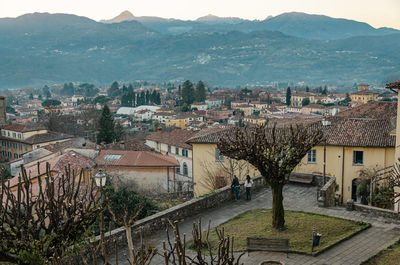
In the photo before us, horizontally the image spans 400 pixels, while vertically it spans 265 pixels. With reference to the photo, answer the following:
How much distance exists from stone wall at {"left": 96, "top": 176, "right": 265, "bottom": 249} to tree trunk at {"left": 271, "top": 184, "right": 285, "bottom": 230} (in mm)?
3440

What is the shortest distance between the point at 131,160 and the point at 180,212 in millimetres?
21888

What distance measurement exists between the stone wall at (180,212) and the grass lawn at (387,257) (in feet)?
21.1

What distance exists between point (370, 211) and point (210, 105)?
6348 inches

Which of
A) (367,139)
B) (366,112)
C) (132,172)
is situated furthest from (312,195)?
(366,112)

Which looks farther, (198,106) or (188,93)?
(188,93)

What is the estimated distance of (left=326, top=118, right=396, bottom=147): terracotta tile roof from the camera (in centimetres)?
2766

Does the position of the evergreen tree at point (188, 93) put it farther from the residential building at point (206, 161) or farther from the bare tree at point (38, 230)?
the bare tree at point (38, 230)

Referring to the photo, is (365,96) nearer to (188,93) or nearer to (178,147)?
(188,93)

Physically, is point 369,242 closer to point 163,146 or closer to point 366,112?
point 366,112

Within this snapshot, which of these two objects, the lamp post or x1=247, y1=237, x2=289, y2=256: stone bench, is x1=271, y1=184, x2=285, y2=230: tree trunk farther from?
the lamp post

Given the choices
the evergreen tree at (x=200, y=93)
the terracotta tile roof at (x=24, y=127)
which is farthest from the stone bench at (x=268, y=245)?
the evergreen tree at (x=200, y=93)

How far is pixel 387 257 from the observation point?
12.3m

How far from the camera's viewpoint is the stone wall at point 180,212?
43.7 ft

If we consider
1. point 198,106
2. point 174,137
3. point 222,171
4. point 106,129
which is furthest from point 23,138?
point 198,106
